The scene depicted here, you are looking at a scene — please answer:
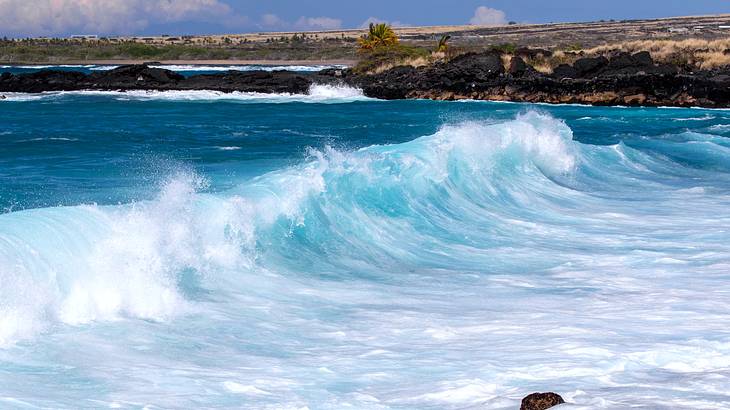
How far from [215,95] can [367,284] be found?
4203cm

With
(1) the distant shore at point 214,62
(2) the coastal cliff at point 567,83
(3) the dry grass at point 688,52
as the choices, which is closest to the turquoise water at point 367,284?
(2) the coastal cliff at point 567,83

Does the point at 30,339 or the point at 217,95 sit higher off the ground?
the point at 217,95

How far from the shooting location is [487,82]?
156ft

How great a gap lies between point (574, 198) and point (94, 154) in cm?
1020

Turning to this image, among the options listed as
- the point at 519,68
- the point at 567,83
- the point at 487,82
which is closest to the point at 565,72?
the point at 567,83

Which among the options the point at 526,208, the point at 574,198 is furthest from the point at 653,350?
the point at 574,198

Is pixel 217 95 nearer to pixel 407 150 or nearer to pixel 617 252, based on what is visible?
pixel 407 150

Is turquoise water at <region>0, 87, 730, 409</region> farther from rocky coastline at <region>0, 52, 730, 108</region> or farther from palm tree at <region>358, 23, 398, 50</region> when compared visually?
palm tree at <region>358, 23, 398, 50</region>

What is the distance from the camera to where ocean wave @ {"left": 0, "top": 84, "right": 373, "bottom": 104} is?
154 feet

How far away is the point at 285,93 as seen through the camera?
51.6 metres

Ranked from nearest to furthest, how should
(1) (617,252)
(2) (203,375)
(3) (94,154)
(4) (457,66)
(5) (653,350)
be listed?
Answer: 1. (2) (203,375)
2. (5) (653,350)
3. (1) (617,252)
4. (3) (94,154)
5. (4) (457,66)

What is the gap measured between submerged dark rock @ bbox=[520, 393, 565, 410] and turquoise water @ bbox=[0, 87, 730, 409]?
0.24m

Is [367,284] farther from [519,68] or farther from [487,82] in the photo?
[519,68]

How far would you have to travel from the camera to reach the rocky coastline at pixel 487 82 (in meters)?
42.2
